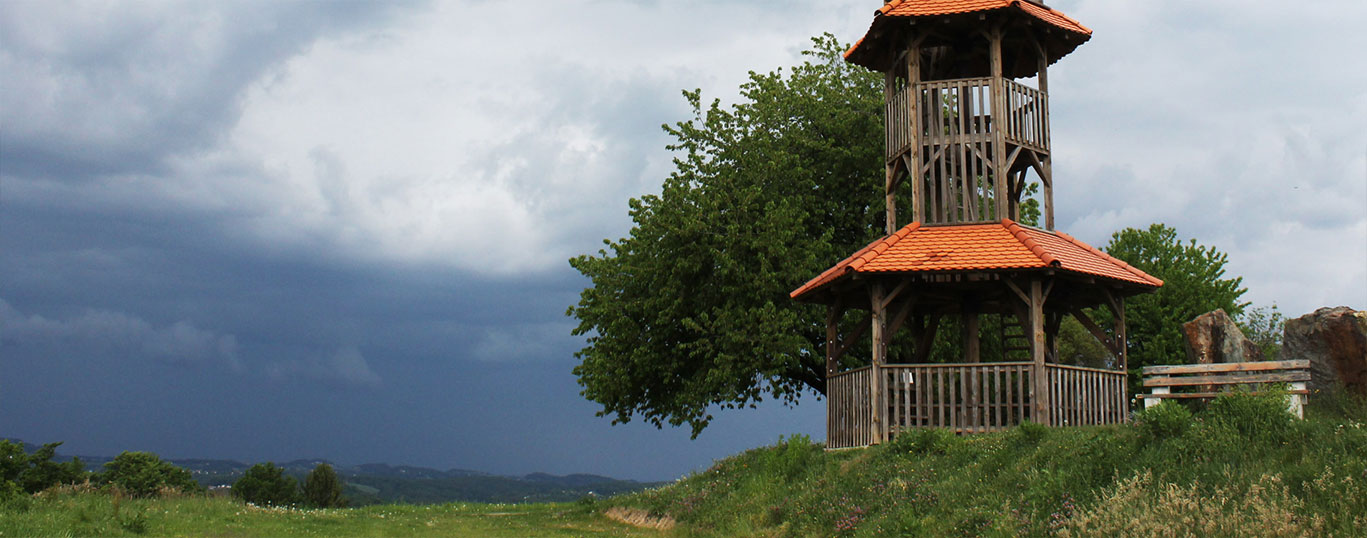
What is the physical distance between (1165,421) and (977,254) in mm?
7315

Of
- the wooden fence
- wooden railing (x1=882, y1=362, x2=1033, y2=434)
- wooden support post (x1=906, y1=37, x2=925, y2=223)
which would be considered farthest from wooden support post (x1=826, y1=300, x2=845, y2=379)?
wooden support post (x1=906, y1=37, x2=925, y2=223)

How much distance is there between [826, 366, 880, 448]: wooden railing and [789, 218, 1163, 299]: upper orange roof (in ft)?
6.27

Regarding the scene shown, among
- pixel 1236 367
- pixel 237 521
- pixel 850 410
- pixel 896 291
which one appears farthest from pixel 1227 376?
pixel 237 521

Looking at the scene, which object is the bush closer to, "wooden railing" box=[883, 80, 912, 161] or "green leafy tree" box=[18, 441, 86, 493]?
"green leafy tree" box=[18, 441, 86, 493]

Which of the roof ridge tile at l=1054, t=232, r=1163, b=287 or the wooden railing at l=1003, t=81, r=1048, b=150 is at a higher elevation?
the wooden railing at l=1003, t=81, r=1048, b=150

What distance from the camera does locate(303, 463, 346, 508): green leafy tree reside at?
4469 centimetres

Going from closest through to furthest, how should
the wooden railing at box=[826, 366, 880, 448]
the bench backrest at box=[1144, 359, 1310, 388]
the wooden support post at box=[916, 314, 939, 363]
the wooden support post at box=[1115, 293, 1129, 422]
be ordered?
1. the bench backrest at box=[1144, 359, 1310, 388]
2. the wooden railing at box=[826, 366, 880, 448]
3. the wooden support post at box=[1115, 293, 1129, 422]
4. the wooden support post at box=[916, 314, 939, 363]

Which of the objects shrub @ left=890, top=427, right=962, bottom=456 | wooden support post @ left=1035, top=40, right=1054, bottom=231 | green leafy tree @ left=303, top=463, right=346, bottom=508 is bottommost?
green leafy tree @ left=303, top=463, right=346, bottom=508

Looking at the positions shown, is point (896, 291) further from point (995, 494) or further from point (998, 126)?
point (995, 494)

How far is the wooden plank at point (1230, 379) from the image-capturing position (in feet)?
46.6

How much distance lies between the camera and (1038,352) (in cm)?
1869

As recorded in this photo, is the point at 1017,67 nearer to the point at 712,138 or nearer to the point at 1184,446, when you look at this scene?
the point at 712,138

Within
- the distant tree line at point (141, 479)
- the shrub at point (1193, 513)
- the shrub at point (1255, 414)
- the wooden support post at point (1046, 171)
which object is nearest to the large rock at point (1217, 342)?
the wooden support post at point (1046, 171)

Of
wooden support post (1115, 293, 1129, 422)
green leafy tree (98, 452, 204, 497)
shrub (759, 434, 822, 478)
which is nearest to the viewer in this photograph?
shrub (759, 434, 822, 478)
